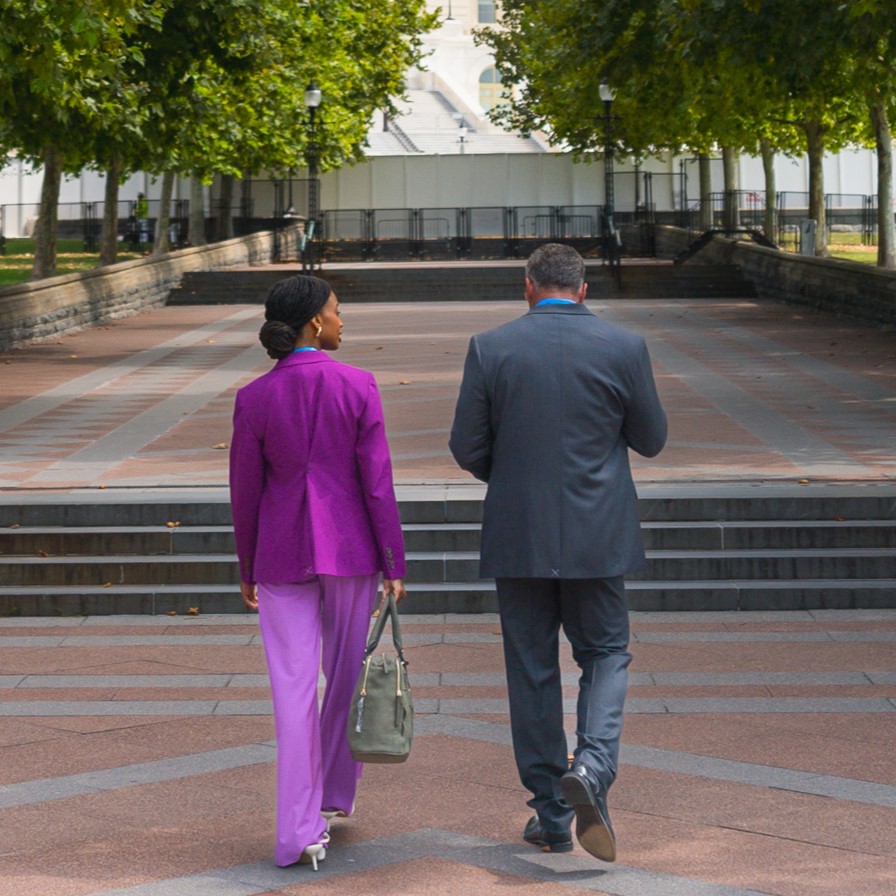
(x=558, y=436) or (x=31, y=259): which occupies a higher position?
(x=31, y=259)

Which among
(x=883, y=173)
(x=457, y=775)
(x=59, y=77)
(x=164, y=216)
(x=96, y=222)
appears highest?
(x=96, y=222)

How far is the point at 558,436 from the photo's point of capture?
5.13 m

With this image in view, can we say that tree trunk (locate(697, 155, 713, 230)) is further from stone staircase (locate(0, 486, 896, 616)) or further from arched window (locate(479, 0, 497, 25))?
arched window (locate(479, 0, 497, 25))

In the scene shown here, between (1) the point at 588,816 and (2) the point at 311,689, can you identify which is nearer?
Result: (1) the point at 588,816

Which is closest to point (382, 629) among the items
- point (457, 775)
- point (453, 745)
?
point (457, 775)

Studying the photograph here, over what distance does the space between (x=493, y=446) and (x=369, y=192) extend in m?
52.1

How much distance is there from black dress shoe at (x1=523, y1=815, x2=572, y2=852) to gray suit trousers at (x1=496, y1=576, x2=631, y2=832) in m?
0.02

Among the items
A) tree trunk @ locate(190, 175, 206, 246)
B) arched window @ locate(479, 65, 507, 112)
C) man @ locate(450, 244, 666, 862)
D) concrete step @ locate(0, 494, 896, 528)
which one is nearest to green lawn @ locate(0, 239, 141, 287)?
tree trunk @ locate(190, 175, 206, 246)

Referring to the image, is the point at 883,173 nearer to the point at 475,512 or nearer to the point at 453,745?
the point at 475,512

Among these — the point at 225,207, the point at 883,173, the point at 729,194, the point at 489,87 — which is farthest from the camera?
the point at 489,87

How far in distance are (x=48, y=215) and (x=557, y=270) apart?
26.4 m

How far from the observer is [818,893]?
4762mm

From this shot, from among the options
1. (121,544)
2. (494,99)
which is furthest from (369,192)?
(121,544)

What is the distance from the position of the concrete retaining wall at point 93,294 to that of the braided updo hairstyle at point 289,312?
18378 millimetres
